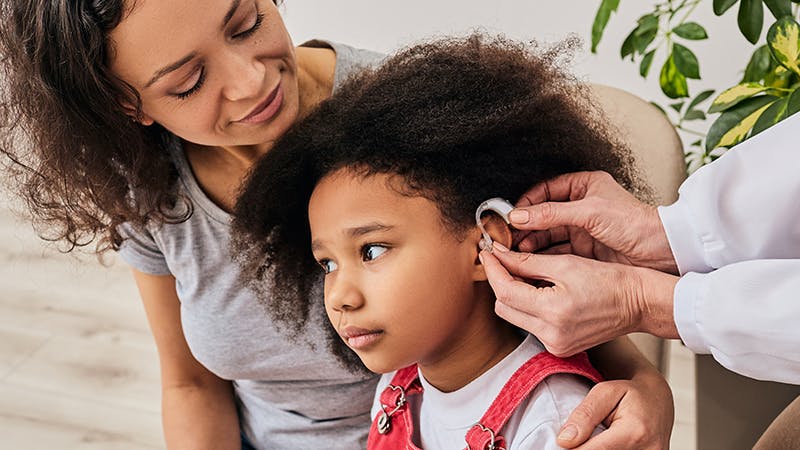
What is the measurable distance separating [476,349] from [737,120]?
0.54 metres

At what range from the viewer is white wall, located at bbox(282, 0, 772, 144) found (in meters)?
2.22

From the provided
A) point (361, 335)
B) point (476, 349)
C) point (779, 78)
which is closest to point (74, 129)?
point (361, 335)

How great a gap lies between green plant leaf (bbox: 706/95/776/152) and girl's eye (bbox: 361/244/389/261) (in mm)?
563

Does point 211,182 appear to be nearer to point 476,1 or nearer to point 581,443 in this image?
point 581,443

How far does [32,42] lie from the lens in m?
1.16

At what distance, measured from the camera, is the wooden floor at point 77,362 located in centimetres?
233

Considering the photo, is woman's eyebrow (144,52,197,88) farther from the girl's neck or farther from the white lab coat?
the white lab coat

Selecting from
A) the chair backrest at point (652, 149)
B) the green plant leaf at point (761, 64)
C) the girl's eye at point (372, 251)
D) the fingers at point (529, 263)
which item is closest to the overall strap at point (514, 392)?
the fingers at point (529, 263)

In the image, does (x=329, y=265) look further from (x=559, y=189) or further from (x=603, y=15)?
(x=603, y=15)

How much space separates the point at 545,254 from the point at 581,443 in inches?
8.8

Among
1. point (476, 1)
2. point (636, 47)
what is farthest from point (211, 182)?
point (476, 1)

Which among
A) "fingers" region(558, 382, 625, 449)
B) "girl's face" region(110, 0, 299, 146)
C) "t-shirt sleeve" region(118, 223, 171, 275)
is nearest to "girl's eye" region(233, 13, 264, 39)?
"girl's face" region(110, 0, 299, 146)

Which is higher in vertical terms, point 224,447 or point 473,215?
point 473,215

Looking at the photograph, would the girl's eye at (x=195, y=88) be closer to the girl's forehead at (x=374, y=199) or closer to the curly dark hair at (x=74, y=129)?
the curly dark hair at (x=74, y=129)
